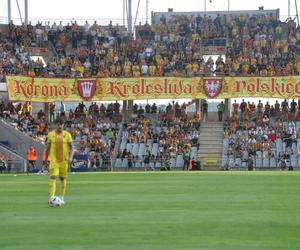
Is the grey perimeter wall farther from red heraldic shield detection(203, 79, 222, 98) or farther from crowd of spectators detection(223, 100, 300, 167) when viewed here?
crowd of spectators detection(223, 100, 300, 167)

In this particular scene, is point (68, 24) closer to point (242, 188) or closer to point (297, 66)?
point (297, 66)

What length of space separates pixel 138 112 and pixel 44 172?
15771 millimetres

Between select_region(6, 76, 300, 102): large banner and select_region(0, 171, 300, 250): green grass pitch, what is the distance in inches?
1310

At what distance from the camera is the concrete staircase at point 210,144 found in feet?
177

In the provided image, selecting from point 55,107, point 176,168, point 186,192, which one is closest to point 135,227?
point 186,192

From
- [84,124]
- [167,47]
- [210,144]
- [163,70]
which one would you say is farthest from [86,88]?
[210,144]

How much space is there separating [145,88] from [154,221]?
42503mm

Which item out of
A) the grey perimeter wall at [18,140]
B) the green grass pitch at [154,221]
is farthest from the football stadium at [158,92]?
the green grass pitch at [154,221]

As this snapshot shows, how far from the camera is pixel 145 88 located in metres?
57.4

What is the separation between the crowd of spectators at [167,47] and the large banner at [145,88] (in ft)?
2.62

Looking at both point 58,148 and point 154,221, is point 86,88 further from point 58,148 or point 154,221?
point 154,221

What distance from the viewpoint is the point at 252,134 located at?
55.3 meters

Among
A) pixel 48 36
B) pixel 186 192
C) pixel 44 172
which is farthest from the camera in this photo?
A: pixel 48 36

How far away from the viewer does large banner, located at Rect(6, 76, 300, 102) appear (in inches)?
2212
